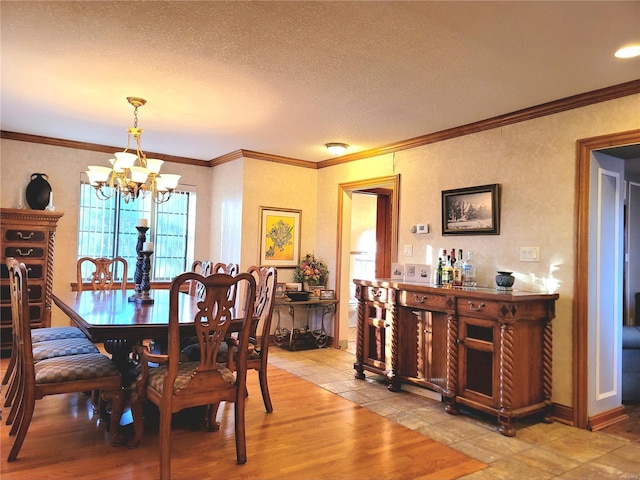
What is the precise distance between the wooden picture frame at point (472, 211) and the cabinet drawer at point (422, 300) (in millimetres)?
796

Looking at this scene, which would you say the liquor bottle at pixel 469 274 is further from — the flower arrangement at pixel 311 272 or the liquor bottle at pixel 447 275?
the flower arrangement at pixel 311 272

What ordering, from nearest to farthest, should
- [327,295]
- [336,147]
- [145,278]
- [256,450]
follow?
[256,450]
[145,278]
[336,147]
[327,295]

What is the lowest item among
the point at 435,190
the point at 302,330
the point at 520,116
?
the point at 302,330

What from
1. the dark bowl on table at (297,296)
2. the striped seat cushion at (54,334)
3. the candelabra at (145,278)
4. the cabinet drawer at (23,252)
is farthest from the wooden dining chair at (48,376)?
the dark bowl on table at (297,296)

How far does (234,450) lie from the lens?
2.76 meters

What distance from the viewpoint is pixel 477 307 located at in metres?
3.41

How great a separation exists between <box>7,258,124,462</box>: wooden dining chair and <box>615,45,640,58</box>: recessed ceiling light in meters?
3.47

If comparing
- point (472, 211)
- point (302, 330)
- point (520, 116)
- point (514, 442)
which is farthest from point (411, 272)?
point (302, 330)

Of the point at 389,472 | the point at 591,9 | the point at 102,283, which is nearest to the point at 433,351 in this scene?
the point at 389,472

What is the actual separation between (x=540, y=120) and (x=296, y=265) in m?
3.47

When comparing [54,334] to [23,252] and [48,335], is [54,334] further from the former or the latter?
[23,252]

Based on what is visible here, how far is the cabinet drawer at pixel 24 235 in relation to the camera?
4773mm

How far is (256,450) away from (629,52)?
318 cm

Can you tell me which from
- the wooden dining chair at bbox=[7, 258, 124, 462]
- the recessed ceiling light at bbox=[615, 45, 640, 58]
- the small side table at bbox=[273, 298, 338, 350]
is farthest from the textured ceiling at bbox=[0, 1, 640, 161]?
the small side table at bbox=[273, 298, 338, 350]
